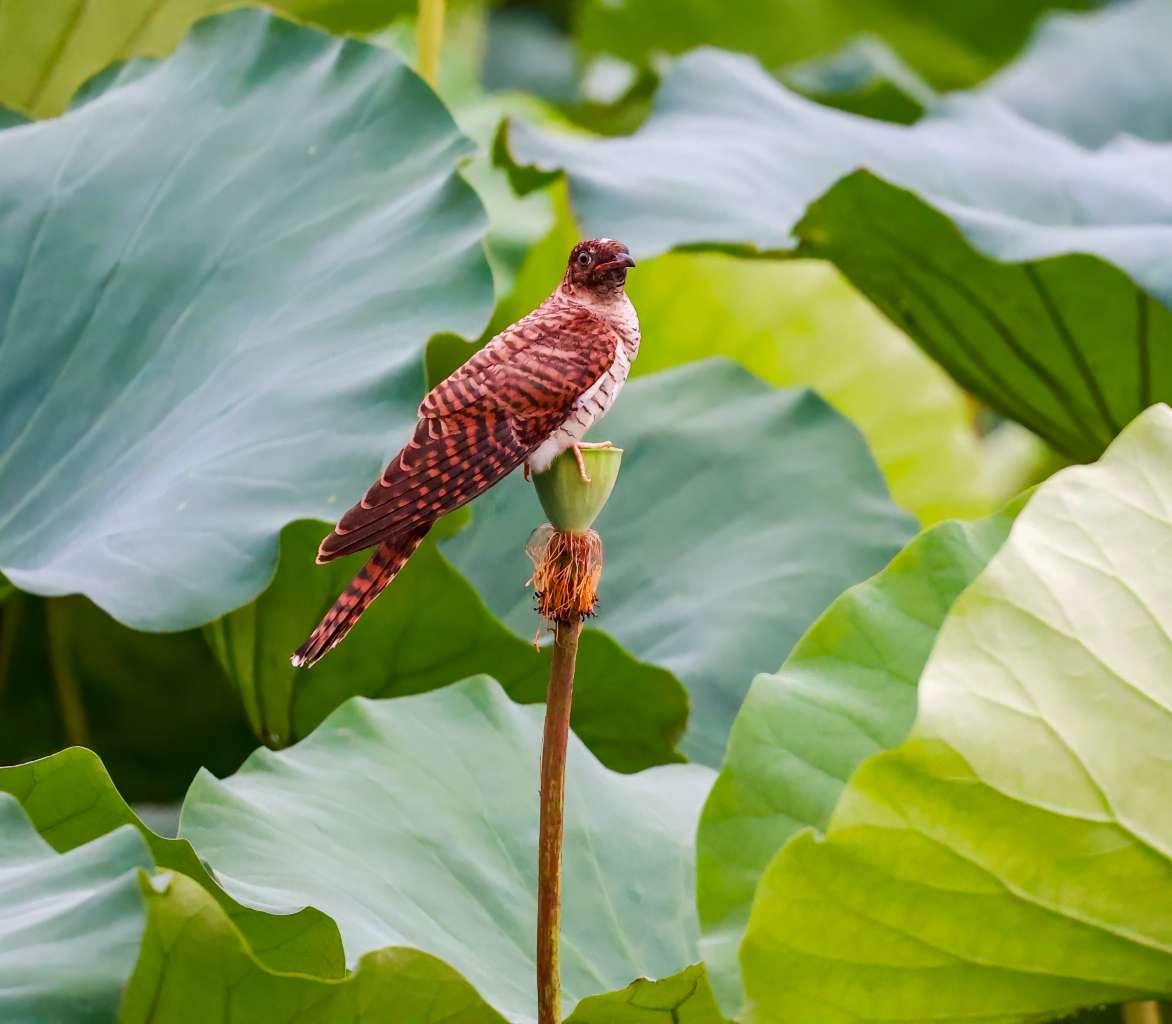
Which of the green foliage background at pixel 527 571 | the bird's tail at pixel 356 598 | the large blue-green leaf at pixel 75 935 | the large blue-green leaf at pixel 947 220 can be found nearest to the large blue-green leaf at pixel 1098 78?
the green foliage background at pixel 527 571

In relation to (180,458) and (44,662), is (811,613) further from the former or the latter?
(44,662)

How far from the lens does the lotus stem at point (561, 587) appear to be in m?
0.87

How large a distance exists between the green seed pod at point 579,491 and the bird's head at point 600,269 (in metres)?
0.28

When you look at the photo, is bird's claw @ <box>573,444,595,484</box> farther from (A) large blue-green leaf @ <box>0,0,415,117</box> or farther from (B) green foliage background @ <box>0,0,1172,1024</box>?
(A) large blue-green leaf @ <box>0,0,415,117</box>

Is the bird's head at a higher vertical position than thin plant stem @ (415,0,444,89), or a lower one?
higher

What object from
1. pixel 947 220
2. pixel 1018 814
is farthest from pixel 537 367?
pixel 947 220

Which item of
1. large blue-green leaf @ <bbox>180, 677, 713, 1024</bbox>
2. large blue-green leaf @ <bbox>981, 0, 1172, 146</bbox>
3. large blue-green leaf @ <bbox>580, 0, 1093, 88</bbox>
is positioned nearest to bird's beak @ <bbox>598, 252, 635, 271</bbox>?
large blue-green leaf @ <bbox>180, 677, 713, 1024</bbox>

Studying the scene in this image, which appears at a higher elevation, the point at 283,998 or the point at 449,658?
the point at 283,998

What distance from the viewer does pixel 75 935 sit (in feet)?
2.98

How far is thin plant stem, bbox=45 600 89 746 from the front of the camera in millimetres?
1987

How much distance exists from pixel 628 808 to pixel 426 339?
431 mm

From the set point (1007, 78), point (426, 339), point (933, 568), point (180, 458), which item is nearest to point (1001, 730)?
point (933, 568)

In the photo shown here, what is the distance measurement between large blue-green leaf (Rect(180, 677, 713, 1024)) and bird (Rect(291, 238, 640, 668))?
0.20 metres

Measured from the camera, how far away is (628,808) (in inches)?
53.6
